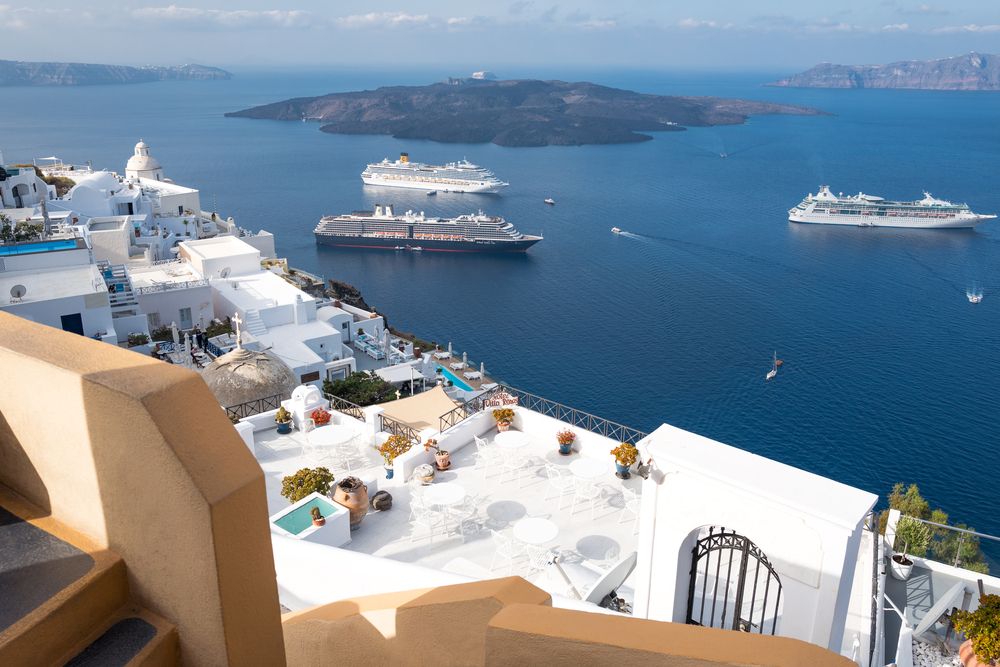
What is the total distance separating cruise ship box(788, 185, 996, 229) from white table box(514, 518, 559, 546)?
67803 mm

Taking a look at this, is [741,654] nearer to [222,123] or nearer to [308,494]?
[308,494]

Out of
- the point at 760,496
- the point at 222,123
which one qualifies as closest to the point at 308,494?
the point at 760,496

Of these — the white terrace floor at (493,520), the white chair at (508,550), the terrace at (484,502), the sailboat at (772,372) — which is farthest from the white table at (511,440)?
the sailboat at (772,372)

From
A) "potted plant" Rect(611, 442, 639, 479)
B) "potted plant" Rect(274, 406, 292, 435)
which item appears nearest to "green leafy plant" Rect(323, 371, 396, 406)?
"potted plant" Rect(274, 406, 292, 435)

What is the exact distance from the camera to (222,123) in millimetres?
158625

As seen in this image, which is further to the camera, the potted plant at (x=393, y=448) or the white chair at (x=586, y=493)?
the potted plant at (x=393, y=448)

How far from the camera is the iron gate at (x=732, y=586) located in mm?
6543

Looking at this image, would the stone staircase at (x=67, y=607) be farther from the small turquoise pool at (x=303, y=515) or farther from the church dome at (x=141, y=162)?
the church dome at (x=141, y=162)

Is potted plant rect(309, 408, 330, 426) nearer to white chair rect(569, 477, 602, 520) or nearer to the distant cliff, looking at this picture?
white chair rect(569, 477, 602, 520)

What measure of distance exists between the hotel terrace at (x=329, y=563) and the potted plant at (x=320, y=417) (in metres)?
3.06

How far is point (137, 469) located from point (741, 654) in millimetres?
2192

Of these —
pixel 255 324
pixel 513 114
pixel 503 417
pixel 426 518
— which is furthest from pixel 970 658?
pixel 513 114

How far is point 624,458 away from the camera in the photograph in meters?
10.4

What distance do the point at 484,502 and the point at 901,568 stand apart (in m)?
5.50
